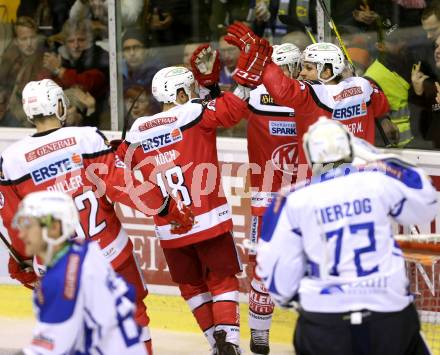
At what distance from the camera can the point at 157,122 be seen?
608cm

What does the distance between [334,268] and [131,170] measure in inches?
77.0

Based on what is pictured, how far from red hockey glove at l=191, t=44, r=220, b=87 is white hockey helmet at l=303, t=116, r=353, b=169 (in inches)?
83.5

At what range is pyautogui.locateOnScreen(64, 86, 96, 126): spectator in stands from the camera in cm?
833

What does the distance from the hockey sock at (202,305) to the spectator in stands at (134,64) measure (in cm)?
225

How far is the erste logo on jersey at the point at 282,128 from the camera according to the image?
6461 mm

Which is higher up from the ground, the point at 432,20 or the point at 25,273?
the point at 432,20

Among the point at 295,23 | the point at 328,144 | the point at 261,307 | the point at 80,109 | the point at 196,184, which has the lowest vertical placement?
the point at 261,307

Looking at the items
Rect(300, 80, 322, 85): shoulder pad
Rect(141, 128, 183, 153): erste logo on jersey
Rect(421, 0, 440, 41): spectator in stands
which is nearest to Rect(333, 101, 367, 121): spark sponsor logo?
Rect(300, 80, 322, 85): shoulder pad

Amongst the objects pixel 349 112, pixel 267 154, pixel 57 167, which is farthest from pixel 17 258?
pixel 349 112

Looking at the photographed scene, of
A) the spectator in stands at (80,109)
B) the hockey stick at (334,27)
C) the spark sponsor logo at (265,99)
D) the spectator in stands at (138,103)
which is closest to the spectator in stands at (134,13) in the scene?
the spectator in stands at (138,103)

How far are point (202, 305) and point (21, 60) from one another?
3.13 meters

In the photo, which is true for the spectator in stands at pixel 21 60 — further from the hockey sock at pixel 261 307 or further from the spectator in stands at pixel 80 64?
the hockey sock at pixel 261 307

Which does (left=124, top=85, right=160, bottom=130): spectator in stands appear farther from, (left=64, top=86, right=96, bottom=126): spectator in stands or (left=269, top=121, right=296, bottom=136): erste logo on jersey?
(left=269, top=121, right=296, bottom=136): erste logo on jersey

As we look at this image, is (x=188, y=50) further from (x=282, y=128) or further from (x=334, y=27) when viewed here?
(x=282, y=128)
